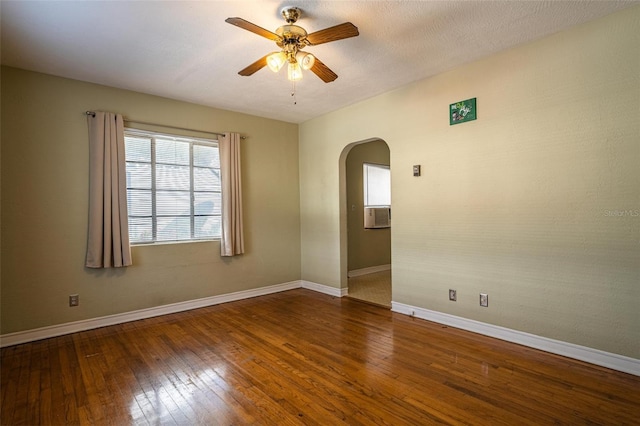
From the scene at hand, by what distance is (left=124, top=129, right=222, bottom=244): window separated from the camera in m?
3.97

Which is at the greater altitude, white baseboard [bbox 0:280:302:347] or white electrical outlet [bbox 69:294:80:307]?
white electrical outlet [bbox 69:294:80:307]

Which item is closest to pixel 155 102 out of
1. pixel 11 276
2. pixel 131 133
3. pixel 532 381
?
pixel 131 133

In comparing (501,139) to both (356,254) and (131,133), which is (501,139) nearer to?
(356,254)

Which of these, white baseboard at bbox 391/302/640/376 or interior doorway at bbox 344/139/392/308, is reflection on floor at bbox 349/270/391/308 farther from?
white baseboard at bbox 391/302/640/376

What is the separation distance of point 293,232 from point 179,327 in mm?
2331

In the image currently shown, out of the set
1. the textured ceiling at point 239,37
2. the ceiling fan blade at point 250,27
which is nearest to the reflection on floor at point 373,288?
the textured ceiling at point 239,37

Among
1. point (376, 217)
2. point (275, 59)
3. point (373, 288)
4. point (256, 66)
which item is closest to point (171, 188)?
point (256, 66)

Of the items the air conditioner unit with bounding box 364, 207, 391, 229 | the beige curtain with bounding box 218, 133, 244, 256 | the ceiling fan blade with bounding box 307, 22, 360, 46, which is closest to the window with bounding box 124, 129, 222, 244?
the beige curtain with bounding box 218, 133, 244, 256

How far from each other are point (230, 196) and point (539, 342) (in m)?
3.88

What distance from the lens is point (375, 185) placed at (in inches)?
260

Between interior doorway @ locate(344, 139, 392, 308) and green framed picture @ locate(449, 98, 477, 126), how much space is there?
8.29 feet

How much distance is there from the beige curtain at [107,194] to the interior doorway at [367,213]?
347cm

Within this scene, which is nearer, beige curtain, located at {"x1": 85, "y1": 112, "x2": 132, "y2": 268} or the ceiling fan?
the ceiling fan

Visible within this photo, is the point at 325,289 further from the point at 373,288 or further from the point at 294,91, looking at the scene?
the point at 294,91
